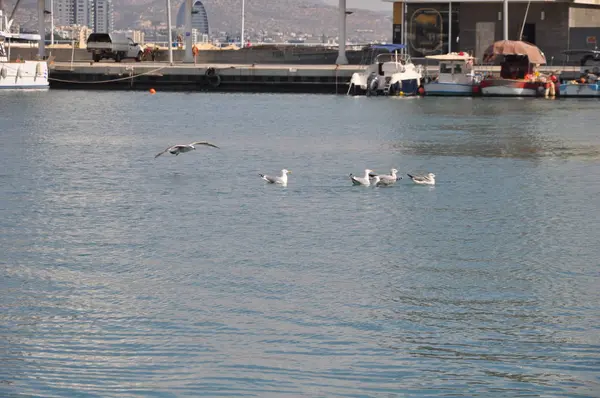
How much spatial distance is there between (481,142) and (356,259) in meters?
22.8

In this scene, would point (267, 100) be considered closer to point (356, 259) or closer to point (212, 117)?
point (212, 117)

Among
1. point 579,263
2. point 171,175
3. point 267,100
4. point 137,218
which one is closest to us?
point 579,263

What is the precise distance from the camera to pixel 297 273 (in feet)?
59.4

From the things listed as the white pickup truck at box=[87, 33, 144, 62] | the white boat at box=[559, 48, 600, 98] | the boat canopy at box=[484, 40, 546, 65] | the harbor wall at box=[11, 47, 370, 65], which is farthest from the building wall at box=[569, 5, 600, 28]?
the white pickup truck at box=[87, 33, 144, 62]

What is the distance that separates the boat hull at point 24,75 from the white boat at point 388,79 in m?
18.5

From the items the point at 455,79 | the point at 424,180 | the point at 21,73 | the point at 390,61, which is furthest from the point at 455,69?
the point at 424,180

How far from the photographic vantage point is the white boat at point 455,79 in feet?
217

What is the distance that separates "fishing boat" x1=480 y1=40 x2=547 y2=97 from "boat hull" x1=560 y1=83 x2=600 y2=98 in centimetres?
120

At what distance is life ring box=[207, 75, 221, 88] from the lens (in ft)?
240

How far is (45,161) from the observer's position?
33375 millimetres

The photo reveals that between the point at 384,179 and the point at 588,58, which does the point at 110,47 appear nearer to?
the point at 588,58

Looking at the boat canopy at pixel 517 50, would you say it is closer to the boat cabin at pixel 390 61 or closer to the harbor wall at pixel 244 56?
the boat cabin at pixel 390 61

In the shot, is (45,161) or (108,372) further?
(45,161)

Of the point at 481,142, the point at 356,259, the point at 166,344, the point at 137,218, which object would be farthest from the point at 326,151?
the point at 166,344
